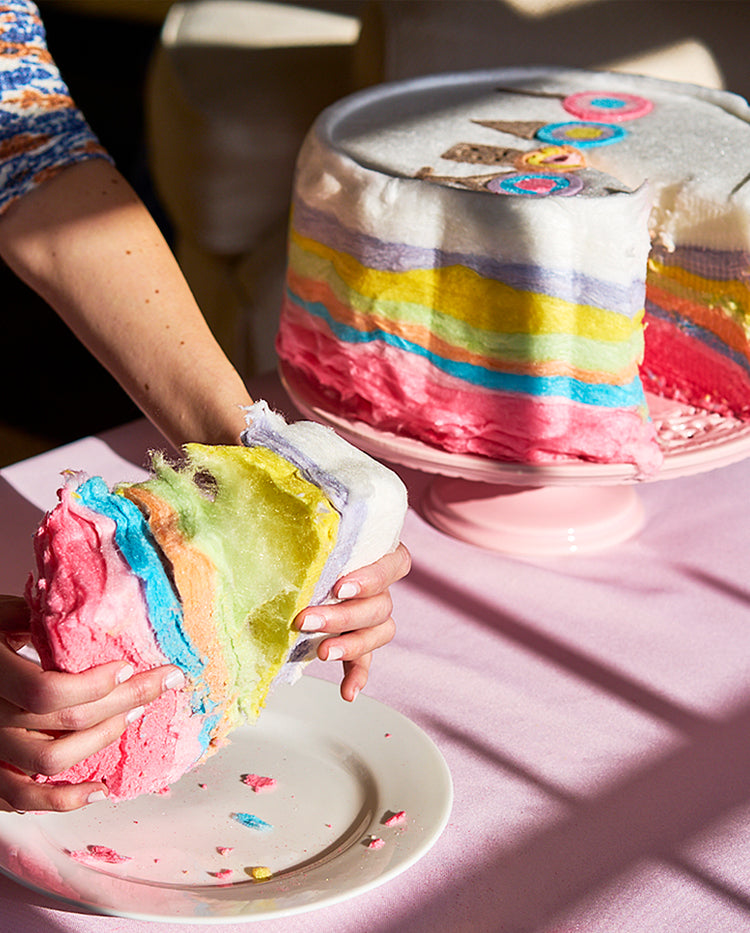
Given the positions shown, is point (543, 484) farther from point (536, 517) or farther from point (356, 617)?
point (356, 617)

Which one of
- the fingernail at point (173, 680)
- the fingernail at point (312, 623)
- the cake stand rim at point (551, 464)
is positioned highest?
the fingernail at point (312, 623)

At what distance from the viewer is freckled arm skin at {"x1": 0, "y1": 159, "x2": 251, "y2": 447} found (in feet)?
2.90

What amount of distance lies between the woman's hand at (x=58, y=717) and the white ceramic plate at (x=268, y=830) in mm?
→ 43

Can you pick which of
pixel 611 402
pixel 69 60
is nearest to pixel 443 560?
pixel 611 402

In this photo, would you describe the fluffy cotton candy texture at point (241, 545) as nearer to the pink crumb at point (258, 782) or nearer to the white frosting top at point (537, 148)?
the pink crumb at point (258, 782)

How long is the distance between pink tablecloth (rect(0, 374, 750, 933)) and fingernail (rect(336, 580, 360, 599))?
176 mm

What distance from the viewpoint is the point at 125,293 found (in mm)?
939

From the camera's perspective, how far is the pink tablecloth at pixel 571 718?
688 millimetres

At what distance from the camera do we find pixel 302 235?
1152 millimetres

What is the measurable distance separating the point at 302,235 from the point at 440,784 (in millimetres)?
623

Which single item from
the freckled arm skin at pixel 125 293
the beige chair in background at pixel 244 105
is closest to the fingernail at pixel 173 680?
the freckled arm skin at pixel 125 293

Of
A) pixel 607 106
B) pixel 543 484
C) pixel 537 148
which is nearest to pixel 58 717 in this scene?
pixel 543 484

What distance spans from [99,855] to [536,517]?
568 mm

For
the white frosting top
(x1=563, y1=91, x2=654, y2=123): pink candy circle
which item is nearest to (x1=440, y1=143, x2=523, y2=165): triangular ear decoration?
the white frosting top
